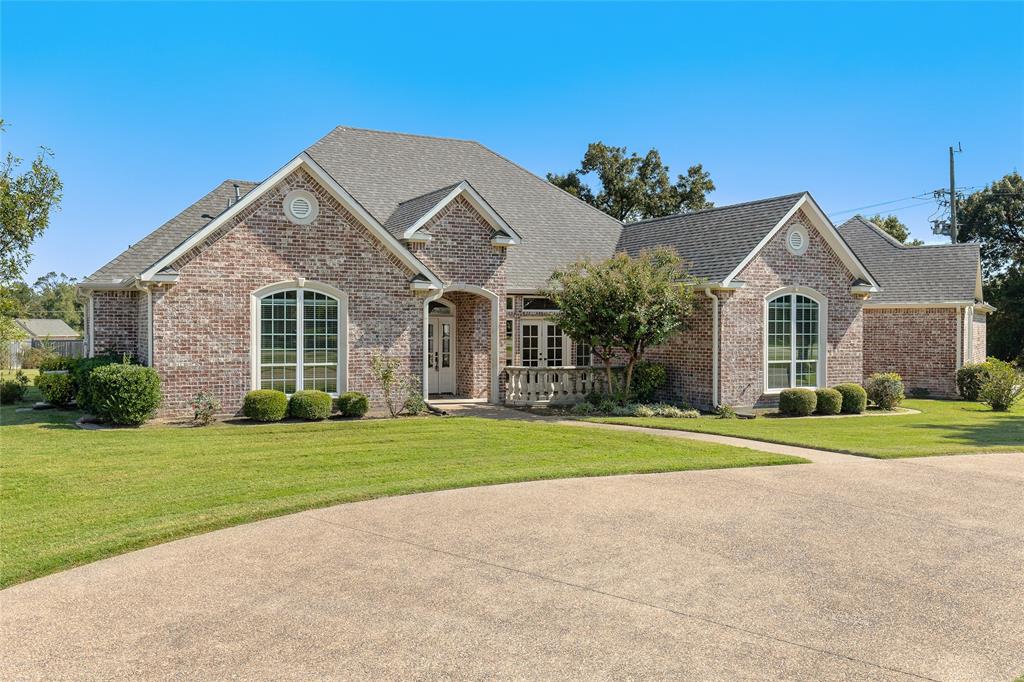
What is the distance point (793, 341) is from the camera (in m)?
22.3

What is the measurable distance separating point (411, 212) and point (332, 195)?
3.86m

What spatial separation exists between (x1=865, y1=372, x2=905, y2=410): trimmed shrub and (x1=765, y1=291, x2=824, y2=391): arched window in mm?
1524


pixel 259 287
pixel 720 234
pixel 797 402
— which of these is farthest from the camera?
pixel 720 234

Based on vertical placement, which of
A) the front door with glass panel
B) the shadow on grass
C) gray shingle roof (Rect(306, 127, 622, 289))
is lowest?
the shadow on grass

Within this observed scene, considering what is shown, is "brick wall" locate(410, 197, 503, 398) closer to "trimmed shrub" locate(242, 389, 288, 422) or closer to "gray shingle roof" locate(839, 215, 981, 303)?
"trimmed shrub" locate(242, 389, 288, 422)

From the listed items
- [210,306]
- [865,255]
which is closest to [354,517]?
[210,306]

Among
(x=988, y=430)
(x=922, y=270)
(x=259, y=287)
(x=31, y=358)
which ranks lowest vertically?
(x=988, y=430)

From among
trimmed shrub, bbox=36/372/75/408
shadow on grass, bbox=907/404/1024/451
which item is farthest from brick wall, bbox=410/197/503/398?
shadow on grass, bbox=907/404/1024/451

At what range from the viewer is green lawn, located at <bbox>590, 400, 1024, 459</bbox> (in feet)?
46.9

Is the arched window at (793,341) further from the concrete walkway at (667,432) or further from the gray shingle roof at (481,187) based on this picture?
the concrete walkway at (667,432)

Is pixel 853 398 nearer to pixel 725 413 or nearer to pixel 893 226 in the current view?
pixel 725 413

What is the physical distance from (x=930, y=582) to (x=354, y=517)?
5572mm

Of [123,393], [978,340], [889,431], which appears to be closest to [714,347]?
[889,431]

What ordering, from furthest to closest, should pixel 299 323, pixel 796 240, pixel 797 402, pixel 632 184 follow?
pixel 632 184 < pixel 796 240 < pixel 797 402 < pixel 299 323
